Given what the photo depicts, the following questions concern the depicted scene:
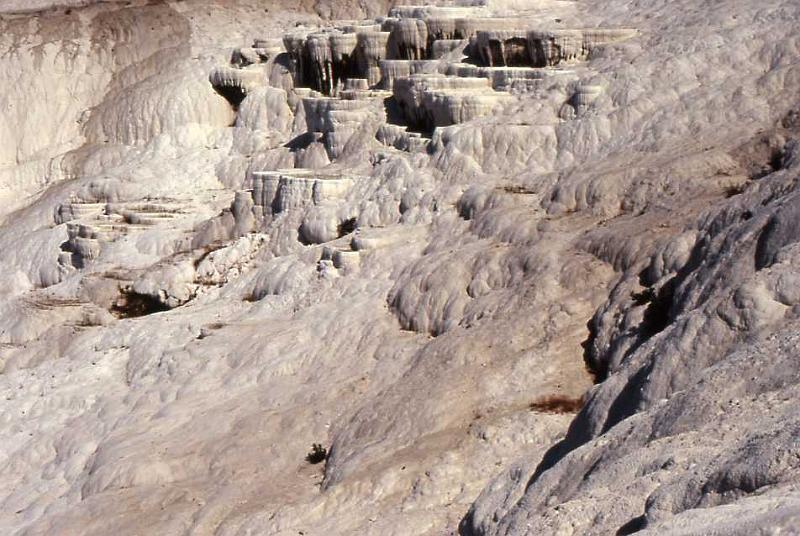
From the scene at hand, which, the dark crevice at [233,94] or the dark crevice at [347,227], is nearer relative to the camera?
the dark crevice at [347,227]

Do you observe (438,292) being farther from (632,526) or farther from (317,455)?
(632,526)

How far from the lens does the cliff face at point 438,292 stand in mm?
13039

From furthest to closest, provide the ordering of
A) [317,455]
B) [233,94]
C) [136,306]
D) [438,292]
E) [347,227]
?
[233,94], [136,306], [347,227], [438,292], [317,455]

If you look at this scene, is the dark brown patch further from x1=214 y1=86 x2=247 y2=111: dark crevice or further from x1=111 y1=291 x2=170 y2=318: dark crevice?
x1=214 y1=86 x2=247 y2=111: dark crevice

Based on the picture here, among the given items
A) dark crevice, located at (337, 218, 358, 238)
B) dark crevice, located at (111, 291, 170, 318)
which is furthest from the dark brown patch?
dark crevice, located at (111, 291, 170, 318)

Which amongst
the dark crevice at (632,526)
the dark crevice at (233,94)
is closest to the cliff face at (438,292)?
the dark crevice at (632,526)

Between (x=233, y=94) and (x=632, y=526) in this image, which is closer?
(x=632, y=526)

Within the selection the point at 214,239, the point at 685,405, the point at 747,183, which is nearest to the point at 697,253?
the point at 747,183

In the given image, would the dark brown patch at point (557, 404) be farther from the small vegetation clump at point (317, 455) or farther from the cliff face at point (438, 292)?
the small vegetation clump at point (317, 455)

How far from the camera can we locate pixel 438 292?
21.4 metres

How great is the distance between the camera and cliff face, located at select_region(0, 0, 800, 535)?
13.0 m

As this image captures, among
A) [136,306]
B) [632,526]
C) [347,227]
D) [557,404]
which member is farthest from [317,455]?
[136,306]

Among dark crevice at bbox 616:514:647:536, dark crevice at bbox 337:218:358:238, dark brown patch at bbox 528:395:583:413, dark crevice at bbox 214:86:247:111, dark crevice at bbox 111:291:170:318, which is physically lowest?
dark crevice at bbox 111:291:170:318

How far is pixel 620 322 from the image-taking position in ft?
57.6
